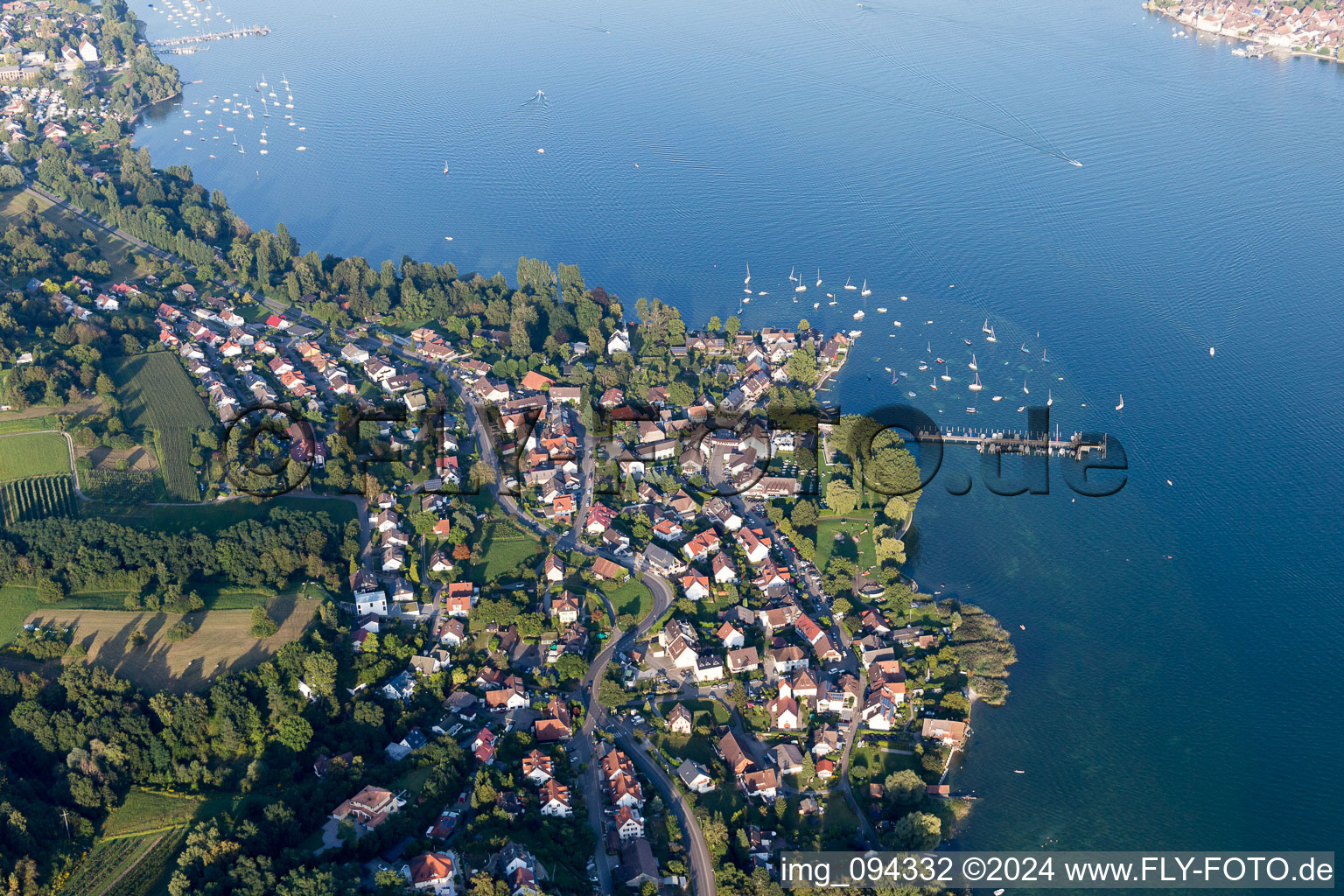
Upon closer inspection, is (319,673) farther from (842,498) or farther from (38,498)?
(842,498)

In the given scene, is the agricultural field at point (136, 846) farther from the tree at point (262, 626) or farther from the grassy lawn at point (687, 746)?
the grassy lawn at point (687, 746)

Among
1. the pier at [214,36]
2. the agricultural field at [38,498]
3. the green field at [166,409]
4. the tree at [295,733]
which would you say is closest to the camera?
the tree at [295,733]

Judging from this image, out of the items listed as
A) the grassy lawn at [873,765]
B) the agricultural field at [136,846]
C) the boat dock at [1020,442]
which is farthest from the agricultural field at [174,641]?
the boat dock at [1020,442]

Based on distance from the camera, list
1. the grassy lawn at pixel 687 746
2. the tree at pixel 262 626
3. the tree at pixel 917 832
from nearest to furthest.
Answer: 1. the tree at pixel 917 832
2. the grassy lawn at pixel 687 746
3. the tree at pixel 262 626

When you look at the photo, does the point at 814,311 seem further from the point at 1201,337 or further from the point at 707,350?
the point at 1201,337

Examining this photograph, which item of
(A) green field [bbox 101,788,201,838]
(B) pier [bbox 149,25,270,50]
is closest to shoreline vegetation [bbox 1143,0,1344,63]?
(B) pier [bbox 149,25,270,50]

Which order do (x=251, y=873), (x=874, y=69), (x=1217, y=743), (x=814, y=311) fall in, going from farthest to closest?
1. (x=874, y=69)
2. (x=814, y=311)
3. (x=1217, y=743)
4. (x=251, y=873)

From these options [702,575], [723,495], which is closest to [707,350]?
[723,495]
